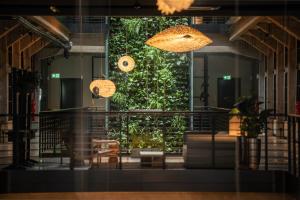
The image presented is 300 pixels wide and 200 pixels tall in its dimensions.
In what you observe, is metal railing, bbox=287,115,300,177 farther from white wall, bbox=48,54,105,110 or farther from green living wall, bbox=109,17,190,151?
white wall, bbox=48,54,105,110

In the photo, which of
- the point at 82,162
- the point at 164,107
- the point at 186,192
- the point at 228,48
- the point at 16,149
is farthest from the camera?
the point at 228,48

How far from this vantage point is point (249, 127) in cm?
639

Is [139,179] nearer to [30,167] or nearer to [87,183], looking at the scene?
[87,183]

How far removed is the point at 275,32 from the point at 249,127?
4.21 metres

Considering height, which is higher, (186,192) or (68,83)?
(68,83)

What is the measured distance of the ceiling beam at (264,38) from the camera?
32.4 ft

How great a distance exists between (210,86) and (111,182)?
19.0 ft

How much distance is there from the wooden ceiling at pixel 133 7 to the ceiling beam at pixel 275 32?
11.3 feet

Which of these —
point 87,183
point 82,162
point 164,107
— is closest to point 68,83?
point 164,107

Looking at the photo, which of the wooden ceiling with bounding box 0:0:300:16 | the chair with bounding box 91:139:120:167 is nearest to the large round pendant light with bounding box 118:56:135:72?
the chair with bounding box 91:139:120:167

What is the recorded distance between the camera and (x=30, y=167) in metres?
6.60

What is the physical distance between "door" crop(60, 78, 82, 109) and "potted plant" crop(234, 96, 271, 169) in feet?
19.4

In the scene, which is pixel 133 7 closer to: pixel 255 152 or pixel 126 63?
pixel 255 152

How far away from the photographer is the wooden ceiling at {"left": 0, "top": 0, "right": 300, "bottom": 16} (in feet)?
17.1
